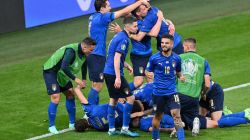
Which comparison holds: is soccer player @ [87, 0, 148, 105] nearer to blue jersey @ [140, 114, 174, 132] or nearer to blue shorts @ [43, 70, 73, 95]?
blue shorts @ [43, 70, 73, 95]

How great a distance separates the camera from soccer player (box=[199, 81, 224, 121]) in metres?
14.2

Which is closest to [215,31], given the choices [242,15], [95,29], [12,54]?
[242,15]

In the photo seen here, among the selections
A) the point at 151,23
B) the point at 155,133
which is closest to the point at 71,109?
the point at 155,133

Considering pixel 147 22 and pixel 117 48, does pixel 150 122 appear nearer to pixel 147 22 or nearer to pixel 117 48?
pixel 117 48

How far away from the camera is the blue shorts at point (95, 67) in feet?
49.4

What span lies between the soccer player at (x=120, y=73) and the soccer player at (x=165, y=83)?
70 cm

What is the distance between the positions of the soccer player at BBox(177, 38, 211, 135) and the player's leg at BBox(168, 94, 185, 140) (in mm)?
749

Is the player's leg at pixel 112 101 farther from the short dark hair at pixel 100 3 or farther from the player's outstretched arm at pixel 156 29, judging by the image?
the player's outstretched arm at pixel 156 29

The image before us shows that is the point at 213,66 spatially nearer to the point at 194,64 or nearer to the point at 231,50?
the point at 231,50

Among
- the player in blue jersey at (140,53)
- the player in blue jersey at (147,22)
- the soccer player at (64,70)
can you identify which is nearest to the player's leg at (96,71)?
the soccer player at (64,70)

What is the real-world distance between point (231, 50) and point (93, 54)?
19.1 feet

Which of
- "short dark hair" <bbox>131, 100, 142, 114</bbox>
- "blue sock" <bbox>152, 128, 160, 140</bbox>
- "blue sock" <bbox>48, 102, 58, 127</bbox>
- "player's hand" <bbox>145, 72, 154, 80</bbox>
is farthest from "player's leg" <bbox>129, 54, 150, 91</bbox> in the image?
"blue sock" <bbox>152, 128, 160, 140</bbox>

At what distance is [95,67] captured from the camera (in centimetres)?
1506

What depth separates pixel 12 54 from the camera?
20.3 meters
